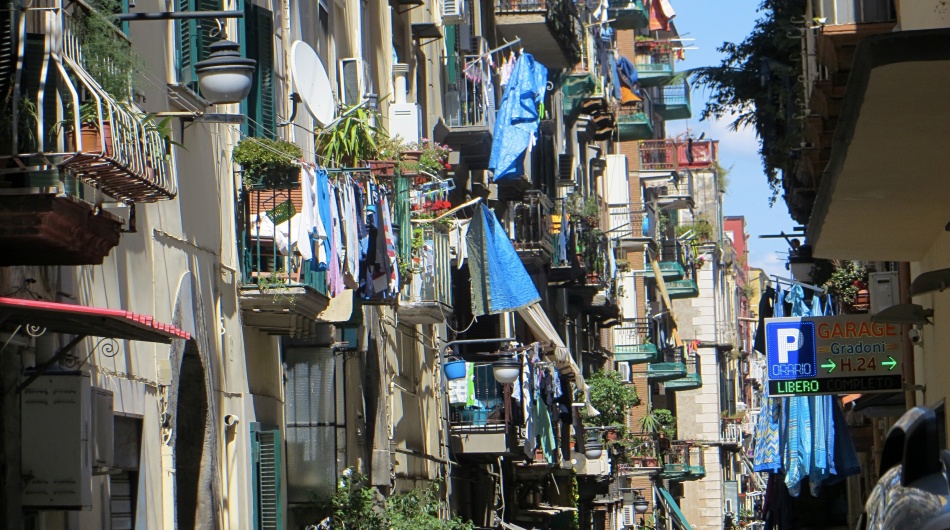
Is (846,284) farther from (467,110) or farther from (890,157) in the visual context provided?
(890,157)

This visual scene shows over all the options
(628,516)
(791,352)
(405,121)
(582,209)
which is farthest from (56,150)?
(628,516)

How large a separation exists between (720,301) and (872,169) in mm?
65048

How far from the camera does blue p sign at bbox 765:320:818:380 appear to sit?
1723 centimetres

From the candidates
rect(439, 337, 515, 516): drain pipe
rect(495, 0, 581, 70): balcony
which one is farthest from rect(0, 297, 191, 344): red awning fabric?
rect(495, 0, 581, 70): balcony

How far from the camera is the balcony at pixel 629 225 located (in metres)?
50.2

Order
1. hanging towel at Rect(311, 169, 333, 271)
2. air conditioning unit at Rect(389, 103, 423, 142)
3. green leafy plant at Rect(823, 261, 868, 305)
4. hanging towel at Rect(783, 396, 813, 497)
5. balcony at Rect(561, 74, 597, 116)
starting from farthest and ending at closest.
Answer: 1. balcony at Rect(561, 74, 597, 116)
2. green leafy plant at Rect(823, 261, 868, 305)
3. air conditioning unit at Rect(389, 103, 423, 142)
4. hanging towel at Rect(783, 396, 813, 497)
5. hanging towel at Rect(311, 169, 333, 271)

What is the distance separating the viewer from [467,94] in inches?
1089

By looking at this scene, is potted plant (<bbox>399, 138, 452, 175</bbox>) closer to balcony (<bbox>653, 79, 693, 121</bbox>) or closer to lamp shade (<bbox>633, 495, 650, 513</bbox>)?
lamp shade (<bbox>633, 495, 650, 513</bbox>)

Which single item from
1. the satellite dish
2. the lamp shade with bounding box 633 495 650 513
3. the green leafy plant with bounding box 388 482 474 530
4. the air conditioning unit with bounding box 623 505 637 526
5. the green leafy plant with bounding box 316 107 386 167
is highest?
the satellite dish

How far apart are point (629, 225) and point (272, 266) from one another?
36.7m

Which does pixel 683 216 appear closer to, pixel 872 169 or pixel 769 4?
pixel 769 4

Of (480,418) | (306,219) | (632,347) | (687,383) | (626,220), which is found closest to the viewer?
(306,219)

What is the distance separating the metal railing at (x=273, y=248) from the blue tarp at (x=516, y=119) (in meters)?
11.9

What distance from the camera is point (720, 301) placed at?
75.6m
